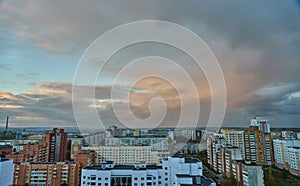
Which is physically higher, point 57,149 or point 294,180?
point 57,149

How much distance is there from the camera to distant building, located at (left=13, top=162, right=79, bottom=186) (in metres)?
3.77

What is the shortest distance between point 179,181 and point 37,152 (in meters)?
4.48

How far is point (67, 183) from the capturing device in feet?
12.6

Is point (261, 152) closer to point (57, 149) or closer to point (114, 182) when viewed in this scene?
point (114, 182)

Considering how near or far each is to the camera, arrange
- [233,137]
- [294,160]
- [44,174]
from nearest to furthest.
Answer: [44,174] < [294,160] < [233,137]

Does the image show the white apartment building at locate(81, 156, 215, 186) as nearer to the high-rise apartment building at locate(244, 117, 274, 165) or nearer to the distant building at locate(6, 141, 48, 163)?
the distant building at locate(6, 141, 48, 163)

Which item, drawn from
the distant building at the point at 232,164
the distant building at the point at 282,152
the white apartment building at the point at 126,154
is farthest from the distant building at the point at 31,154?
the distant building at the point at 282,152

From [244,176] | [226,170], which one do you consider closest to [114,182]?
[244,176]

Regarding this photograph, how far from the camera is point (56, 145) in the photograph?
6.00 m

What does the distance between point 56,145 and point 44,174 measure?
7.64 feet

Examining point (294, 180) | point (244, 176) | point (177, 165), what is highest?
point (177, 165)

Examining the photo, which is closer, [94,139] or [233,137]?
[233,137]

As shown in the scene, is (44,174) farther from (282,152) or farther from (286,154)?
(282,152)

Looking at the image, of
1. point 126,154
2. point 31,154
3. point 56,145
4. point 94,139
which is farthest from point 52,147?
point 94,139
